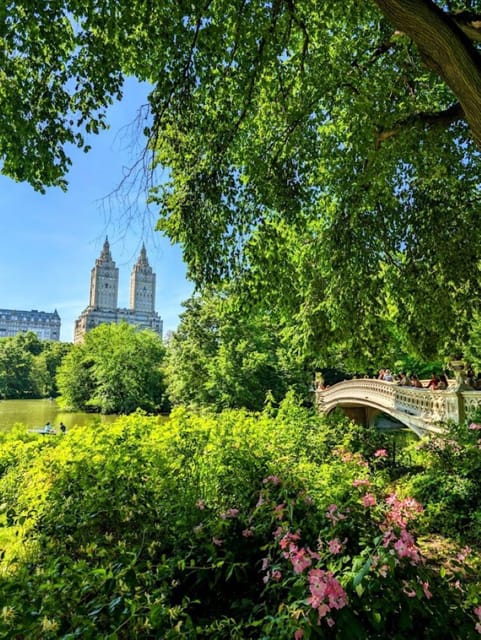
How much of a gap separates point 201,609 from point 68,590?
0.95m

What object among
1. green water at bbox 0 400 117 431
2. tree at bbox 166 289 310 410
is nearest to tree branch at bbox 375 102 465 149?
tree at bbox 166 289 310 410

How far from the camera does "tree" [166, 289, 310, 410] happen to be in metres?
26.6

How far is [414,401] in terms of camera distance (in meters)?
14.3

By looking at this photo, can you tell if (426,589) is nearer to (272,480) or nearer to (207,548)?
(207,548)

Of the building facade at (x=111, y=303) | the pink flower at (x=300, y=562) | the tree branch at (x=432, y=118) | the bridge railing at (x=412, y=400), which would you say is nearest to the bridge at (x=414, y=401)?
the bridge railing at (x=412, y=400)

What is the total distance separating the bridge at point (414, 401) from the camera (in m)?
10.9

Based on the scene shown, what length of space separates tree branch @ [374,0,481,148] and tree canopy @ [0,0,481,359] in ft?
0.03

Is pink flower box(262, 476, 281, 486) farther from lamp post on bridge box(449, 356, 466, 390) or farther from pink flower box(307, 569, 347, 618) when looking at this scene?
lamp post on bridge box(449, 356, 466, 390)

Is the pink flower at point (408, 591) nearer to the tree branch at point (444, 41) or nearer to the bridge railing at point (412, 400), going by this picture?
the tree branch at point (444, 41)

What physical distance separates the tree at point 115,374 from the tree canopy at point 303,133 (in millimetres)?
35637

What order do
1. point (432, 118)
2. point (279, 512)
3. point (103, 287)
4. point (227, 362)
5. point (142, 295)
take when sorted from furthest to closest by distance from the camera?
point (142, 295), point (103, 287), point (227, 362), point (432, 118), point (279, 512)

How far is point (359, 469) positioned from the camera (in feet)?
13.6

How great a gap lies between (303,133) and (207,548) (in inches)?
207

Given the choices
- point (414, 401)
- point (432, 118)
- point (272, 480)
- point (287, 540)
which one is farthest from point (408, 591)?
point (414, 401)
